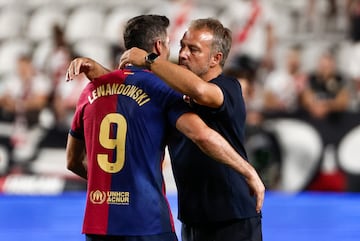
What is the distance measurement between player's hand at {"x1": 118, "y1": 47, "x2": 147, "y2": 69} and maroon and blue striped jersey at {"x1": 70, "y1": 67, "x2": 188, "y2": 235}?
1.9 inches

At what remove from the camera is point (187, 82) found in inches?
174

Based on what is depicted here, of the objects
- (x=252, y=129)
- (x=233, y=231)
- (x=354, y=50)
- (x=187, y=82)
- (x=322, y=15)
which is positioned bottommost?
(x=233, y=231)

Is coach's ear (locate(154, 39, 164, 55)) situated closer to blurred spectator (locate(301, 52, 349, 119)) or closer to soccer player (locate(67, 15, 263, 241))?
soccer player (locate(67, 15, 263, 241))

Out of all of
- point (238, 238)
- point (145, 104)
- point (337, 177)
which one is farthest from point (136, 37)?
point (337, 177)

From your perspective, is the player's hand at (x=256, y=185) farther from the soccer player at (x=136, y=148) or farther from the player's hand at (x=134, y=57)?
the player's hand at (x=134, y=57)

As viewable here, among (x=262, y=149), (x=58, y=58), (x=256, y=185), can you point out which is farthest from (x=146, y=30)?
(x=58, y=58)

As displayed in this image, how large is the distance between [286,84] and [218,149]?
8.29m

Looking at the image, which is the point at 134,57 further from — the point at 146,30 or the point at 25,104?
the point at 25,104

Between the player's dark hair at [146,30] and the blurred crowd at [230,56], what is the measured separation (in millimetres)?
5745

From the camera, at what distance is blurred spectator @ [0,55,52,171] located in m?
11.6

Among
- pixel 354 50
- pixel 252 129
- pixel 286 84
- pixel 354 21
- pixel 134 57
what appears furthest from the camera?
pixel 354 21

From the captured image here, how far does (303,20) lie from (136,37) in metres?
9.93

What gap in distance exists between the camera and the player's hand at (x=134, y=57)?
4.57 m

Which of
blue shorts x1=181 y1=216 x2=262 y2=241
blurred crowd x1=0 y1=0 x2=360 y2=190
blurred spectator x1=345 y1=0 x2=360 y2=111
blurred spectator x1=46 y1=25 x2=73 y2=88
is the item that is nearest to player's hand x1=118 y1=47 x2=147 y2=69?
blue shorts x1=181 y1=216 x2=262 y2=241
